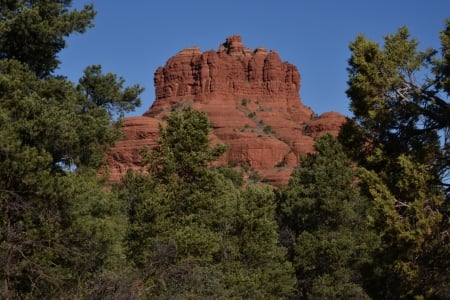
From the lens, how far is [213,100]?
501ft

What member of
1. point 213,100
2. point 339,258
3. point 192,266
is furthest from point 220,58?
point 192,266

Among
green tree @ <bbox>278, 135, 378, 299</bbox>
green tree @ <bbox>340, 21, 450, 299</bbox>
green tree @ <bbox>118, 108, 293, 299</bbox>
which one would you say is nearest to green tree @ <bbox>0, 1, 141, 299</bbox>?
green tree @ <bbox>118, 108, 293, 299</bbox>

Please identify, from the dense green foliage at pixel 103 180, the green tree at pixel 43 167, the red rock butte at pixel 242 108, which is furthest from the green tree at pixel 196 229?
the red rock butte at pixel 242 108

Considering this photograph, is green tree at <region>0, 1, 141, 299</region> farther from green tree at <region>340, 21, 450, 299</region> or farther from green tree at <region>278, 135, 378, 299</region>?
green tree at <region>278, 135, 378, 299</region>

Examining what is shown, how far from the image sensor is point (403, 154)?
53.3 ft

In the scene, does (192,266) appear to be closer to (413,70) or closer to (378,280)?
(378,280)

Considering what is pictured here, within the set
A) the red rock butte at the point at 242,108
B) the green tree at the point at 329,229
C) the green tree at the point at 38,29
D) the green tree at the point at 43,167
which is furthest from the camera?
the red rock butte at the point at 242,108

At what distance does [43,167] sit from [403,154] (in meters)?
8.87

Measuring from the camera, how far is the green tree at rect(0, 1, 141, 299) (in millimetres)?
14719

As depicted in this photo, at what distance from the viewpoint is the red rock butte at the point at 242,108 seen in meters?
122

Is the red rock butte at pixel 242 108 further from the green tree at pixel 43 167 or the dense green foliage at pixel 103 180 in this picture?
the green tree at pixel 43 167

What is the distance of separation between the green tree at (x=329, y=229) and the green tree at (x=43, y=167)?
1588cm

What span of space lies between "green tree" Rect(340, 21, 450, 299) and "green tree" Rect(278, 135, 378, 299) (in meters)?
13.2

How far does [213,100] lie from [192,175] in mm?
127726
